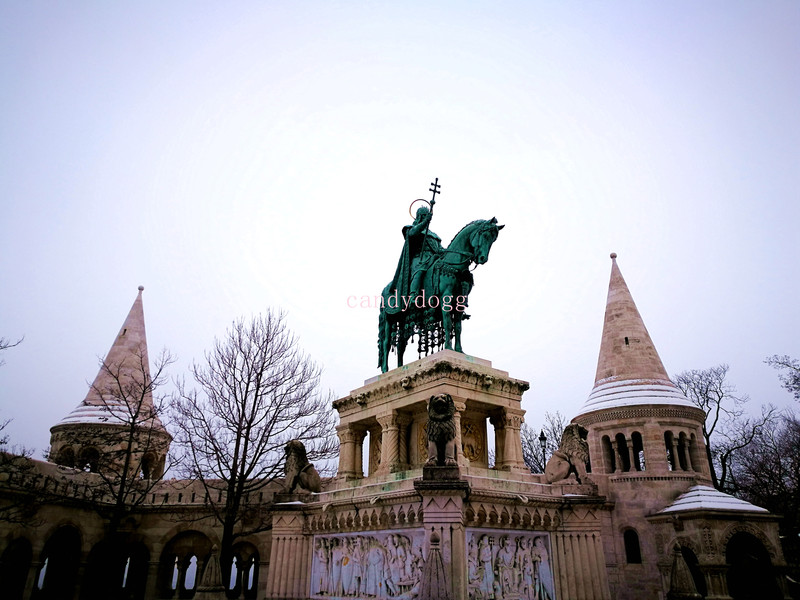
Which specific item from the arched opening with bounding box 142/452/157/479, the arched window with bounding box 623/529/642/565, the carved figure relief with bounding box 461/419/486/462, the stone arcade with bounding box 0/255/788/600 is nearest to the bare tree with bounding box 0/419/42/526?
the stone arcade with bounding box 0/255/788/600

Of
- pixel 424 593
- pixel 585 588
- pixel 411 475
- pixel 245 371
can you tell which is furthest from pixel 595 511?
pixel 245 371

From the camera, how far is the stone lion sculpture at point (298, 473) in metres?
13.9

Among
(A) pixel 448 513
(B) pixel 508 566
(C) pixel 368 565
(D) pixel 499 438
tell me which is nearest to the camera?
(A) pixel 448 513

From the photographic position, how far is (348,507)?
12.0 m

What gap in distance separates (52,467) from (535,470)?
1102 inches

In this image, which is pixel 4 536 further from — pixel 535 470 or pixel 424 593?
pixel 535 470

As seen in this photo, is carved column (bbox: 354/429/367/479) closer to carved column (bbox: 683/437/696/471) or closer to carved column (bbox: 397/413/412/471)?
carved column (bbox: 397/413/412/471)

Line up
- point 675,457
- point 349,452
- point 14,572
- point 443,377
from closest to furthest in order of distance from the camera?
1. point 443,377
2. point 349,452
3. point 14,572
4. point 675,457

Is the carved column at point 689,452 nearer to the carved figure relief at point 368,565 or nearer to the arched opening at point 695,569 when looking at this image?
the arched opening at point 695,569

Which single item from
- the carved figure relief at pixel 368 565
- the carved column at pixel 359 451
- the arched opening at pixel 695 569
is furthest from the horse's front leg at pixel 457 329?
the arched opening at pixel 695 569

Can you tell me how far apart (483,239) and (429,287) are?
1782 mm

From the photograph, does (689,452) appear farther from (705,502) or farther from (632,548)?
(632,548)

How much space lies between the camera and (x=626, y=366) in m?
28.0

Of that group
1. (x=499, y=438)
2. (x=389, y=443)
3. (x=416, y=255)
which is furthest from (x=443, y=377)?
(x=416, y=255)
